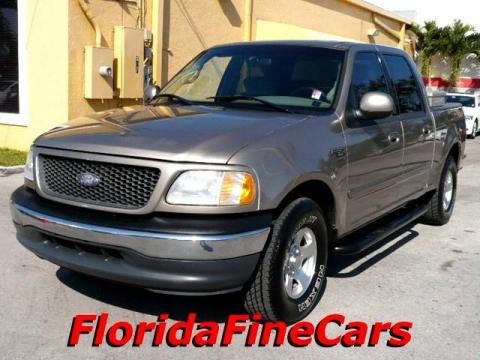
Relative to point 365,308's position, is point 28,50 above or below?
above

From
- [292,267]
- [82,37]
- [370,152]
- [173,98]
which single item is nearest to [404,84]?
[370,152]

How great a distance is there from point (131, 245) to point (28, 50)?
8800 millimetres

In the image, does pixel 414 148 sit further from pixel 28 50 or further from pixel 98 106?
pixel 28 50

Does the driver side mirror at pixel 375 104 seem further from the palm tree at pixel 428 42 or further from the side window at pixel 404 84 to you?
the palm tree at pixel 428 42

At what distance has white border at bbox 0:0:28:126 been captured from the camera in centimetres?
1101

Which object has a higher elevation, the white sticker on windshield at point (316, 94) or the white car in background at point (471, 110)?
the white sticker on windshield at point (316, 94)

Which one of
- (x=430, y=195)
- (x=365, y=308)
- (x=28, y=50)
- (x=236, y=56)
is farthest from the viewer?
(x=28, y=50)

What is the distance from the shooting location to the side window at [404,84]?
557 cm

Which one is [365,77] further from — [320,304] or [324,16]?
[324,16]

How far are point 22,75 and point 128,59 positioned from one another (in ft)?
6.69

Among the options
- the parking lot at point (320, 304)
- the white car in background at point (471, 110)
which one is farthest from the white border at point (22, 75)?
the white car in background at point (471, 110)

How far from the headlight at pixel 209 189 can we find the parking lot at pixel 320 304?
948 millimetres

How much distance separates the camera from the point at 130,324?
12.8 feet

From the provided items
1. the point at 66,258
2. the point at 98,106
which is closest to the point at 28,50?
the point at 98,106
